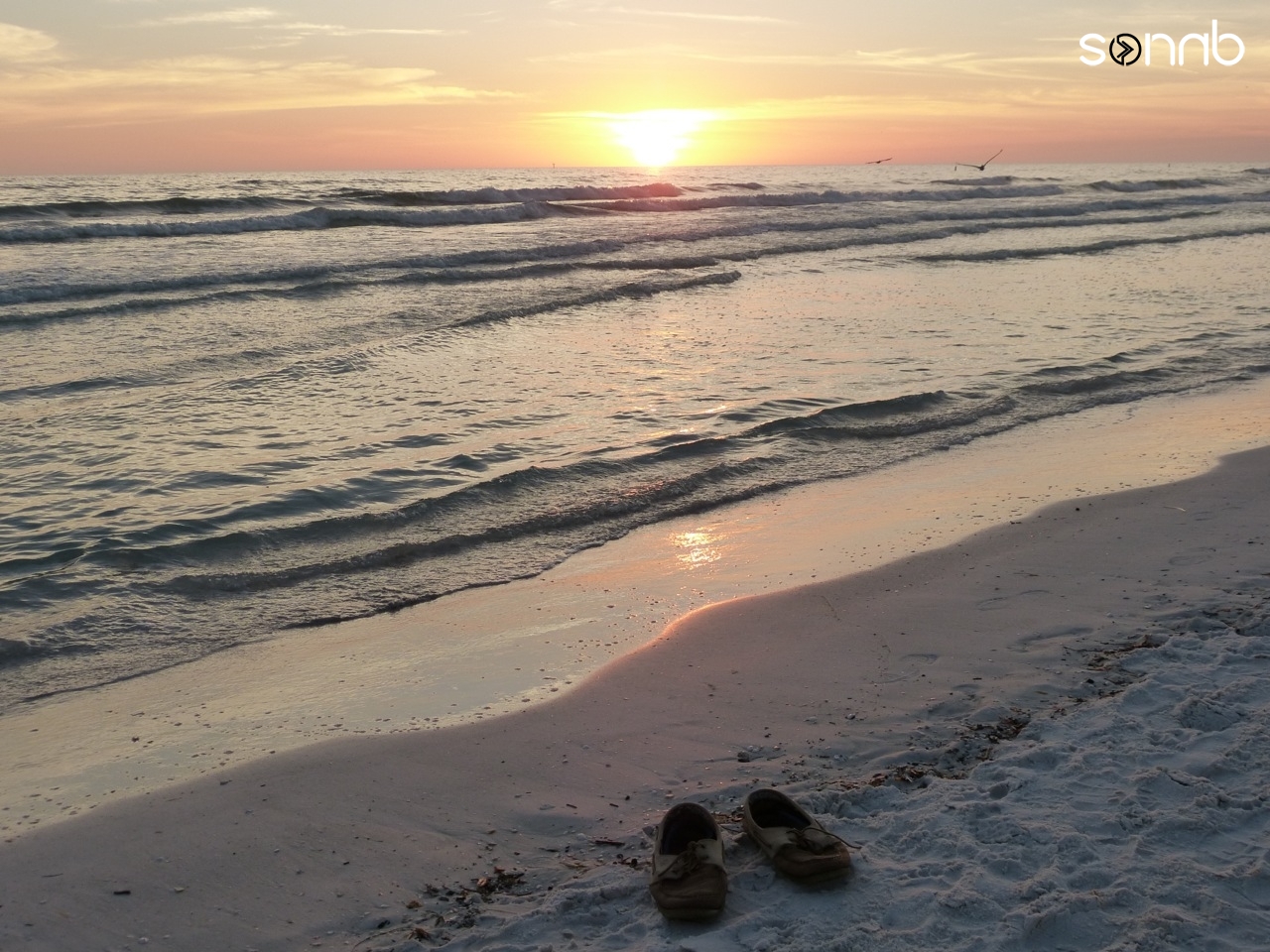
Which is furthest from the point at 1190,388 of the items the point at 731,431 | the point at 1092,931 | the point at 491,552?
the point at 1092,931

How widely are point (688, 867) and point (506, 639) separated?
227 centimetres

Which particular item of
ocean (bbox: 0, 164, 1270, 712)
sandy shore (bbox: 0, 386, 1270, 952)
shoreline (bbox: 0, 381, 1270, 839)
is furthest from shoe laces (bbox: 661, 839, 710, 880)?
ocean (bbox: 0, 164, 1270, 712)

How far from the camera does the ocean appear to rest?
19.8 feet

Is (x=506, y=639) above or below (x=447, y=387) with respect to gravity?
below

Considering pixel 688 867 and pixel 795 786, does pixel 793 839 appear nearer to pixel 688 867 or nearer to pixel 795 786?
pixel 688 867

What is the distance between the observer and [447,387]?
1045 centimetres

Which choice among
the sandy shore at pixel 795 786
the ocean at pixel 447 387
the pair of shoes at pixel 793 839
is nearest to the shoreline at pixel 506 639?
the sandy shore at pixel 795 786

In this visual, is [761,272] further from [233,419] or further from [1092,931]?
[1092,931]

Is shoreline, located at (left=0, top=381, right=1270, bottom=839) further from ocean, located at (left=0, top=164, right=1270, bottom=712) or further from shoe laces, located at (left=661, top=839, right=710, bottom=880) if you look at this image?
shoe laces, located at (left=661, top=839, right=710, bottom=880)

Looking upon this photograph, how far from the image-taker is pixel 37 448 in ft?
27.1

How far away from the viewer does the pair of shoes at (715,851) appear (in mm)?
2959

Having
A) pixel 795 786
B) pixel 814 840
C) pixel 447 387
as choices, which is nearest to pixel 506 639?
pixel 795 786

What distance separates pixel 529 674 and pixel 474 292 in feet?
43.8

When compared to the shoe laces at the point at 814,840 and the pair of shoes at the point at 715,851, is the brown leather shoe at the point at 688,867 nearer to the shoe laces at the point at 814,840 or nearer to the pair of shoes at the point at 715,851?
the pair of shoes at the point at 715,851
